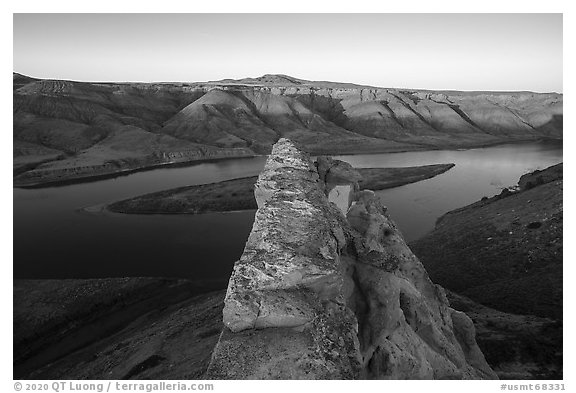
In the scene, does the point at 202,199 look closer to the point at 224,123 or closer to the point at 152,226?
the point at 152,226

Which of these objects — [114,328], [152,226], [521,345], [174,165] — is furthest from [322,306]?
[174,165]

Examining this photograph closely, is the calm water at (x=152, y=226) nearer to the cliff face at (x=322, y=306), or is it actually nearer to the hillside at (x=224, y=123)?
the hillside at (x=224, y=123)

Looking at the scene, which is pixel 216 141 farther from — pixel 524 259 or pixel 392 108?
pixel 524 259

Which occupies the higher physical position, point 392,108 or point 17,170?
point 392,108

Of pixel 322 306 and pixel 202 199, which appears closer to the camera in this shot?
pixel 322 306

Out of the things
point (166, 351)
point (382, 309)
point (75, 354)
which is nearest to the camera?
point (382, 309)

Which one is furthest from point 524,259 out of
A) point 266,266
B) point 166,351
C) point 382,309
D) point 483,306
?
point 266,266

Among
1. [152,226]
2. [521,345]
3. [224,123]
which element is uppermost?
[224,123]
